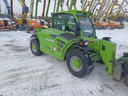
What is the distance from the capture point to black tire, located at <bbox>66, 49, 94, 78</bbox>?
9.77 ft

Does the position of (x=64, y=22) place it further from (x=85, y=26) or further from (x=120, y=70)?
(x=120, y=70)

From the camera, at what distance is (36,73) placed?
3.53 metres

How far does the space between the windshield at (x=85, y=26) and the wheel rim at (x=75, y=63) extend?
2.80ft

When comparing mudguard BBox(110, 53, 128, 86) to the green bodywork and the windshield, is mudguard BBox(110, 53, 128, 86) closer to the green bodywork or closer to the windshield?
the green bodywork

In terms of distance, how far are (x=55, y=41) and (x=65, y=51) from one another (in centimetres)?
60

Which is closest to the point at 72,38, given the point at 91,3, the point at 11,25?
the point at 11,25

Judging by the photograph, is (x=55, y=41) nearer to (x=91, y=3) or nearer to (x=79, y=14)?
(x=79, y=14)

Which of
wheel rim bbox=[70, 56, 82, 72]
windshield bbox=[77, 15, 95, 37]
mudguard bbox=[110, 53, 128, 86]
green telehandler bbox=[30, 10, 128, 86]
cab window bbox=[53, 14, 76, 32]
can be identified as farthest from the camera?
cab window bbox=[53, 14, 76, 32]

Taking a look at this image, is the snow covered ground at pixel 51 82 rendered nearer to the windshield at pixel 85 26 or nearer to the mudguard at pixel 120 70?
the mudguard at pixel 120 70

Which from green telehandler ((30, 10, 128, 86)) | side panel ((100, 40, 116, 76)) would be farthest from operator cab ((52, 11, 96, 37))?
side panel ((100, 40, 116, 76))

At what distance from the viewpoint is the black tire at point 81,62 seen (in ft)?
9.77

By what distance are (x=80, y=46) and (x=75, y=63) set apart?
53 centimetres

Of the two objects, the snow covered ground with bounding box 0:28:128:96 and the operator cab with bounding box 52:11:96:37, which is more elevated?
the operator cab with bounding box 52:11:96:37

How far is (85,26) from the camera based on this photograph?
3.72m
